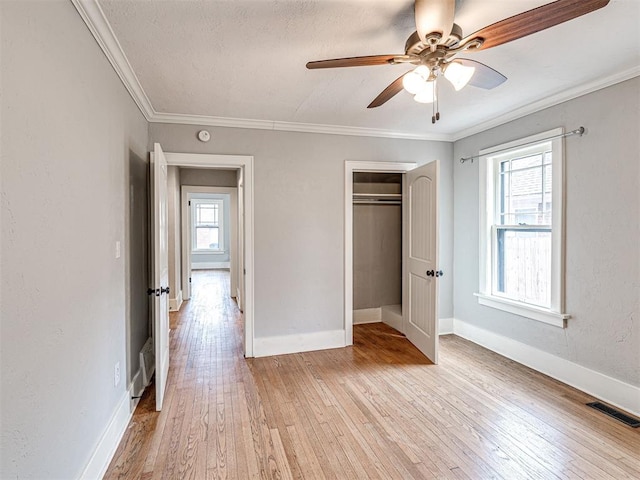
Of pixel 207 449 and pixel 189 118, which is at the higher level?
pixel 189 118

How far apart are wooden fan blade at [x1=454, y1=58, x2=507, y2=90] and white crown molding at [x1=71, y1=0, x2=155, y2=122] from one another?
178 centimetres

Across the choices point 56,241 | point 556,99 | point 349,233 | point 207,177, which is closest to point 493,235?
point 556,99

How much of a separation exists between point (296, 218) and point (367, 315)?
195 cm

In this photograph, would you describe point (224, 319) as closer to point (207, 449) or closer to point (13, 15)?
point (207, 449)

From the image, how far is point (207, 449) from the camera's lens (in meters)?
2.12

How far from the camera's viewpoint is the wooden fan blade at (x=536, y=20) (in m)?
1.27

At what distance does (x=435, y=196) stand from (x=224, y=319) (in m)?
3.38

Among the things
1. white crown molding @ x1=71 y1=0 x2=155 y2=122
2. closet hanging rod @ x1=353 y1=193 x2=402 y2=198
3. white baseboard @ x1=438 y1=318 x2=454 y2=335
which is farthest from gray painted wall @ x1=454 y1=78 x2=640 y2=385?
white crown molding @ x1=71 y1=0 x2=155 y2=122

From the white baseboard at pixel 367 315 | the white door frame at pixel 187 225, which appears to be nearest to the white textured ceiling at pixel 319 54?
the white baseboard at pixel 367 315

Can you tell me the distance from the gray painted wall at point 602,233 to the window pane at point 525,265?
0.81 feet

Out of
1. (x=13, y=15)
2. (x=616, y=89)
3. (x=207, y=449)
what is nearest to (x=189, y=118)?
(x=13, y=15)

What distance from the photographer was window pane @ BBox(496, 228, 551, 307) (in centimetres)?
322

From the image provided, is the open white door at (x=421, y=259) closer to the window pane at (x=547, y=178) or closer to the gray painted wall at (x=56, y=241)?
the window pane at (x=547, y=178)

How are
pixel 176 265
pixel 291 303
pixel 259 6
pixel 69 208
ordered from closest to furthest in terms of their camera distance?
pixel 69 208, pixel 259 6, pixel 291 303, pixel 176 265
